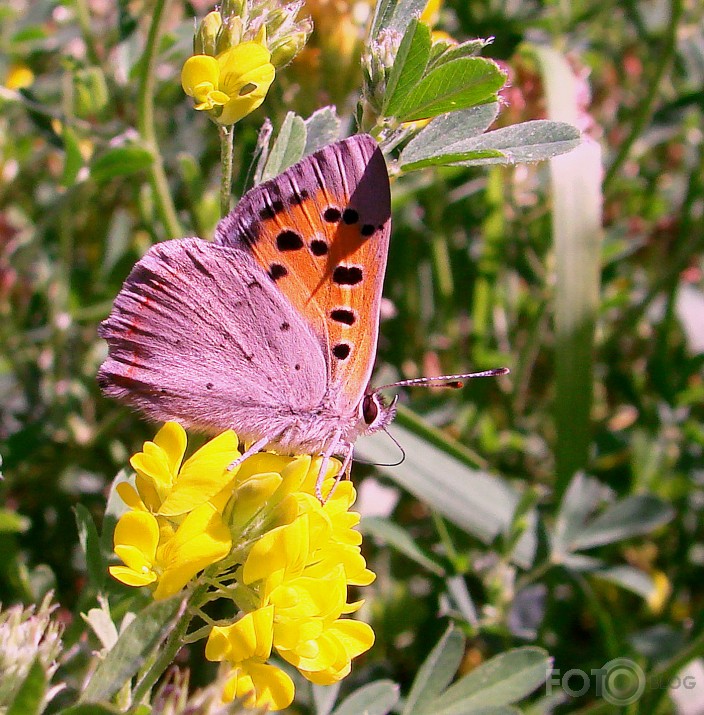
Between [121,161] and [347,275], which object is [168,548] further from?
[121,161]

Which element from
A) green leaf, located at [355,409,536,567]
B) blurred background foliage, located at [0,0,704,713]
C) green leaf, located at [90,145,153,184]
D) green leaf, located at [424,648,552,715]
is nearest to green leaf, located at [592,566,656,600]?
blurred background foliage, located at [0,0,704,713]

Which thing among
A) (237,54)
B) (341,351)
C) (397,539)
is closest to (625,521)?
(397,539)

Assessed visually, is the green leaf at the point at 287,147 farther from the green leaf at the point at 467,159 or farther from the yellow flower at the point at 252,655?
the yellow flower at the point at 252,655

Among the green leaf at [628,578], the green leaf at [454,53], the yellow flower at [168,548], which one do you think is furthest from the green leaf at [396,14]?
the green leaf at [628,578]

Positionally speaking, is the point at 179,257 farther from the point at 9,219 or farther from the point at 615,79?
the point at 615,79

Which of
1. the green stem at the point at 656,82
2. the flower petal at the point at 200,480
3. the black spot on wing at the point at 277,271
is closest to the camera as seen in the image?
the flower petal at the point at 200,480
